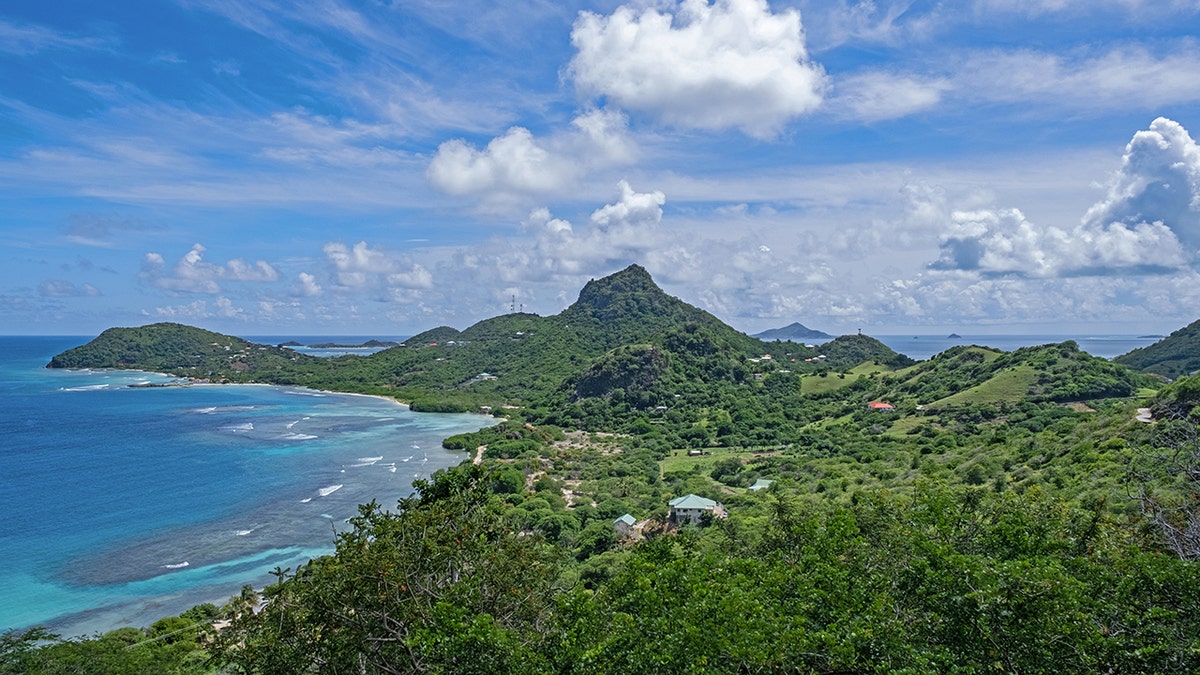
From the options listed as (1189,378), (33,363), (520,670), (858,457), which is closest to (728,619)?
(520,670)

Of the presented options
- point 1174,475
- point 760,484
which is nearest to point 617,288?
point 760,484

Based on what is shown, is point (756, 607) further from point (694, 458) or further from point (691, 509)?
point (694, 458)

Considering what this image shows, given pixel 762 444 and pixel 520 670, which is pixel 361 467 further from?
pixel 520 670

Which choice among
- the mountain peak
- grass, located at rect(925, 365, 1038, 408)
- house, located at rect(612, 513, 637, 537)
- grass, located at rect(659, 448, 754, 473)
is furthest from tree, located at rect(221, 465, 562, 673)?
the mountain peak

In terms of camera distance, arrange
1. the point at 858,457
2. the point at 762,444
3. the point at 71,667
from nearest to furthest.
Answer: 1. the point at 71,667
2. the point at 858,457
3. the point at 762,444

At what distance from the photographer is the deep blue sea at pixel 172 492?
111ft

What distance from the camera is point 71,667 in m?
17.9

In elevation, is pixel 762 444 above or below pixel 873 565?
below

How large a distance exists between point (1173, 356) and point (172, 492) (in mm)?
138985

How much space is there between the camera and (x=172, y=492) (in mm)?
52375

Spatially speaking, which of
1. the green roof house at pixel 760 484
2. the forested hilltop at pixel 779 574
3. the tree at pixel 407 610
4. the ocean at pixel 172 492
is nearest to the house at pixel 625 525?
the forested hilltop at pixel 779 574

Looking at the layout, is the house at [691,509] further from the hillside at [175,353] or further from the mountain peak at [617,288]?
the hillside at [175,353]

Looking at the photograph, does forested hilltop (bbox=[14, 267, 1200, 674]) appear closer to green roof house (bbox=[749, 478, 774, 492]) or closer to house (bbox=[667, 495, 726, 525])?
house (bbox=[667, 495, 726, 525])

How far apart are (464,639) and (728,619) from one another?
3886mm
